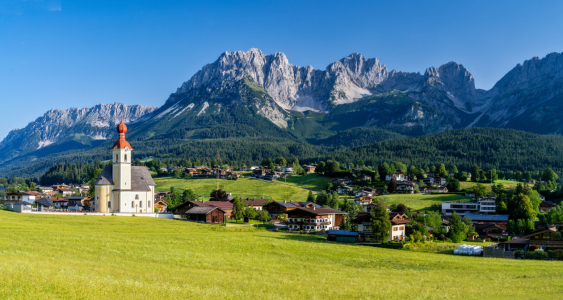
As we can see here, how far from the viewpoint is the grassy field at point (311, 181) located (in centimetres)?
16575

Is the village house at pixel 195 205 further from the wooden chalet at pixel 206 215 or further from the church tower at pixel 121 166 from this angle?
the church tower at pixel 121 166

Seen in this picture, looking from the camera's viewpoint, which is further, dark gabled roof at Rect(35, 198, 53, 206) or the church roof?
dark gabled roof at Rect(35, 198, 53, 206)

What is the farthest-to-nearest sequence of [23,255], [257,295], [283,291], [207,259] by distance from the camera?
[207,259] → [23,255] → [283,291] → [257,295]

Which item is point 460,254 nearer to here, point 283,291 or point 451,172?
point 283,291

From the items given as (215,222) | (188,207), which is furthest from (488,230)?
(188,207)

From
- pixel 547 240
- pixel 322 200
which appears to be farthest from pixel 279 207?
pixel 547 240

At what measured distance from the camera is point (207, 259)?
1599 inches

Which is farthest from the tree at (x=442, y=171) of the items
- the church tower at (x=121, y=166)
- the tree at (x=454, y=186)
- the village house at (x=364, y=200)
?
the church tower at (x=121, y=166)

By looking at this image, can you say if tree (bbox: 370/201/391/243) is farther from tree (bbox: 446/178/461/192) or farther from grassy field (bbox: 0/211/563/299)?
tree (bbox: 446/178/461/192)

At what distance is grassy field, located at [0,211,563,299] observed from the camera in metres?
25.0

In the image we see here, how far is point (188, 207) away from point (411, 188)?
84049mm

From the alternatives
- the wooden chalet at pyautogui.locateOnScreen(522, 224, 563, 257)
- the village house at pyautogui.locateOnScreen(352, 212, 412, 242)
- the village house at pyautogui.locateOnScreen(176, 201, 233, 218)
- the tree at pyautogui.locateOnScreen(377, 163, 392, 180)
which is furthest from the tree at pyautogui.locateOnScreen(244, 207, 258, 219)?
the tree at pyautogui.locateOnScreen(377, 163, 392, 180)

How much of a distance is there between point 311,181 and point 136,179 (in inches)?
3615

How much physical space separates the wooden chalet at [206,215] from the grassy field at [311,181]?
77.4m
